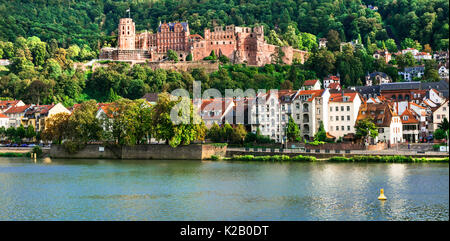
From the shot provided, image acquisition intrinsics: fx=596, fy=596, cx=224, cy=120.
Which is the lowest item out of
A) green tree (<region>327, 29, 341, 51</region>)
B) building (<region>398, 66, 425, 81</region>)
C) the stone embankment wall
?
the stone embankment wall

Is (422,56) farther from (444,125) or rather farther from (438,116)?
(444,125)

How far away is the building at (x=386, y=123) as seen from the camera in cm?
4669

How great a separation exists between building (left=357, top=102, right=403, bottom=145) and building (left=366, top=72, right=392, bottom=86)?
32.0m

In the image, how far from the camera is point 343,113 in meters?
50.8

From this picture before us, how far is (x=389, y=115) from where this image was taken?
47.5 m

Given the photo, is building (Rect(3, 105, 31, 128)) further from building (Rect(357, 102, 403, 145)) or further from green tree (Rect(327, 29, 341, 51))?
green tree (Rect(327, 29, 341, 51))

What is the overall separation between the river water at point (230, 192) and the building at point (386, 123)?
9.64 meters

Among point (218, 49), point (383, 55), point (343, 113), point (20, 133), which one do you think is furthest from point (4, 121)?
point (383, 55)

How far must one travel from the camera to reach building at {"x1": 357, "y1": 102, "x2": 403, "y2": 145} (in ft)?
153

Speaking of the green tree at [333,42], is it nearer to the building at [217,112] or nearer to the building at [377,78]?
the building at [377,78]

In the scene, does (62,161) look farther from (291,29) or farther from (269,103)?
(291,29)

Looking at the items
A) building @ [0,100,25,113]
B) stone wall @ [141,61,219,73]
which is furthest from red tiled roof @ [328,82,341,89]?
building @ [0,100,25,113]

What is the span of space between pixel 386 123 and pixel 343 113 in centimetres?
475
